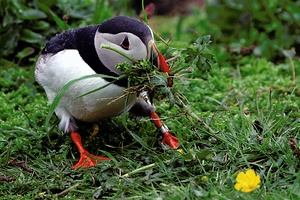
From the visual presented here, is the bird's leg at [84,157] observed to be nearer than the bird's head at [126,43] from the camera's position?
No

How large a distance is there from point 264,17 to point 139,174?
3263mm

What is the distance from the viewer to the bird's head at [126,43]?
348 cm

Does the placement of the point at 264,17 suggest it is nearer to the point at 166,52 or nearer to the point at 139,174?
the point at 166,52

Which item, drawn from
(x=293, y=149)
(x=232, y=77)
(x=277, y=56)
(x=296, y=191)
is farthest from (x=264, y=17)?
(x=296, y=191)

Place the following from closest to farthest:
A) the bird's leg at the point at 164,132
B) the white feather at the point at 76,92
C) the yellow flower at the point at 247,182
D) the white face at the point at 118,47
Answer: the yellow flower at the point at 247,182, the white face at the point at 118,47, the white feather at the point at 76,92, the bird's leg at the point at 164,132

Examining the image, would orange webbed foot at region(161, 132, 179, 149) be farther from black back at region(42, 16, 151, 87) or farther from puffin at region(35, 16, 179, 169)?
black back at region(42, 16, 151, 87)

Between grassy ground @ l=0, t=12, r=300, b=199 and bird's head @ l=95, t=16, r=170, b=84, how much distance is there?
0.30 metres

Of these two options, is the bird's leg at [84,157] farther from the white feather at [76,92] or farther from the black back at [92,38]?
the black back at [92,38]

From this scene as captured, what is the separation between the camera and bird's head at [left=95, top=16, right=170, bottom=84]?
3.48 m

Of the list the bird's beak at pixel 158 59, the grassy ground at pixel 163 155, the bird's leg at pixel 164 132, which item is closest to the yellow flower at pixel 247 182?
the grassy ground at pixel 163 155

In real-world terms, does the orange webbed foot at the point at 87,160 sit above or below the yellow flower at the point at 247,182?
below

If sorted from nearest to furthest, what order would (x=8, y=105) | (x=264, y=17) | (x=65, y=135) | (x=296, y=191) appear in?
(x=296, y=191) → (x=65, y=135) → (x=8, y=105) → (x=264, y=17)

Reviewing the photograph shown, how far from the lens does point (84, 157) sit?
12.3 ft

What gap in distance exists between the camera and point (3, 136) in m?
4.07
